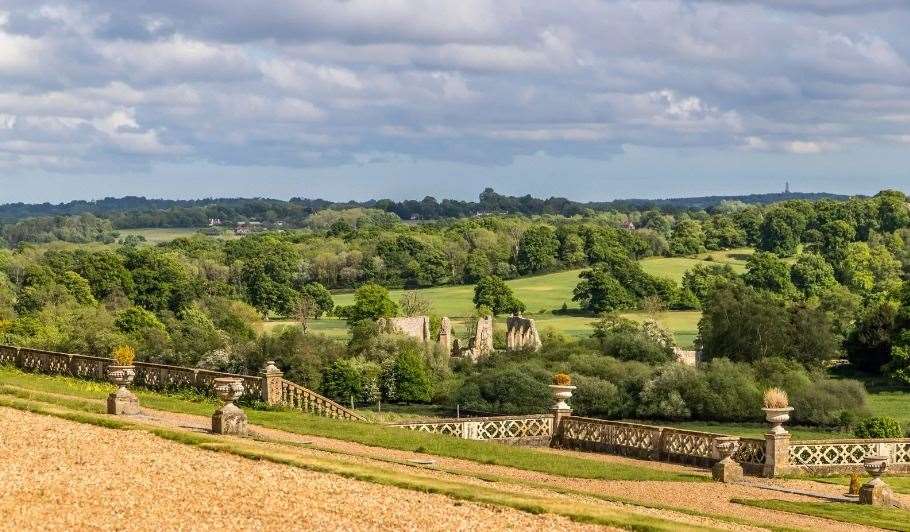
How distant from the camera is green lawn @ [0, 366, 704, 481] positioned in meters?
30.0

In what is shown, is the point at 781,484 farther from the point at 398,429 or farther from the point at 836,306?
the point at 836,306

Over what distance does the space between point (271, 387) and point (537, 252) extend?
141821mm

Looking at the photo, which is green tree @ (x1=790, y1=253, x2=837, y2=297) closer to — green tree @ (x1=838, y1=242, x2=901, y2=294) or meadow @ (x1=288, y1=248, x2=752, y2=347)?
green tree @ (x1=838, y1=242, x2=901, y2=294)

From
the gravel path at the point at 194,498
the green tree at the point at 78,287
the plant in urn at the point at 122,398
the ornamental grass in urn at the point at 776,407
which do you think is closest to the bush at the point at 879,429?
the ornamental grass in urn at the point at 776,407

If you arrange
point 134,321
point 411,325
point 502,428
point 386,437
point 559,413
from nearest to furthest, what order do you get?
point 386,437, point 502,428, point 559,413, point 134,321, point 411,325

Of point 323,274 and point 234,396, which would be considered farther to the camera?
point 323,274

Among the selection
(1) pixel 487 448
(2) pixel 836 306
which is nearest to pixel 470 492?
(1) pixel 487 448

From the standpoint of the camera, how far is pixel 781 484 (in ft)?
101

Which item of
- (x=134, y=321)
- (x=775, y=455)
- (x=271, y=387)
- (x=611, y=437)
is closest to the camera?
(x=775, y=455)

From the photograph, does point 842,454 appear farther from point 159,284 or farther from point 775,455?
point 159,284

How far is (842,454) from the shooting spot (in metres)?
34.9

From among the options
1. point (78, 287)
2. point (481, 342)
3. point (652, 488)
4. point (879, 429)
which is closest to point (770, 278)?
point (481, 342)

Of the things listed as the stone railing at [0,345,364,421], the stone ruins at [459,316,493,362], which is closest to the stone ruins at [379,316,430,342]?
the stone ruins at [459,316,493,362]

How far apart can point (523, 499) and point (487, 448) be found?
8.95m
